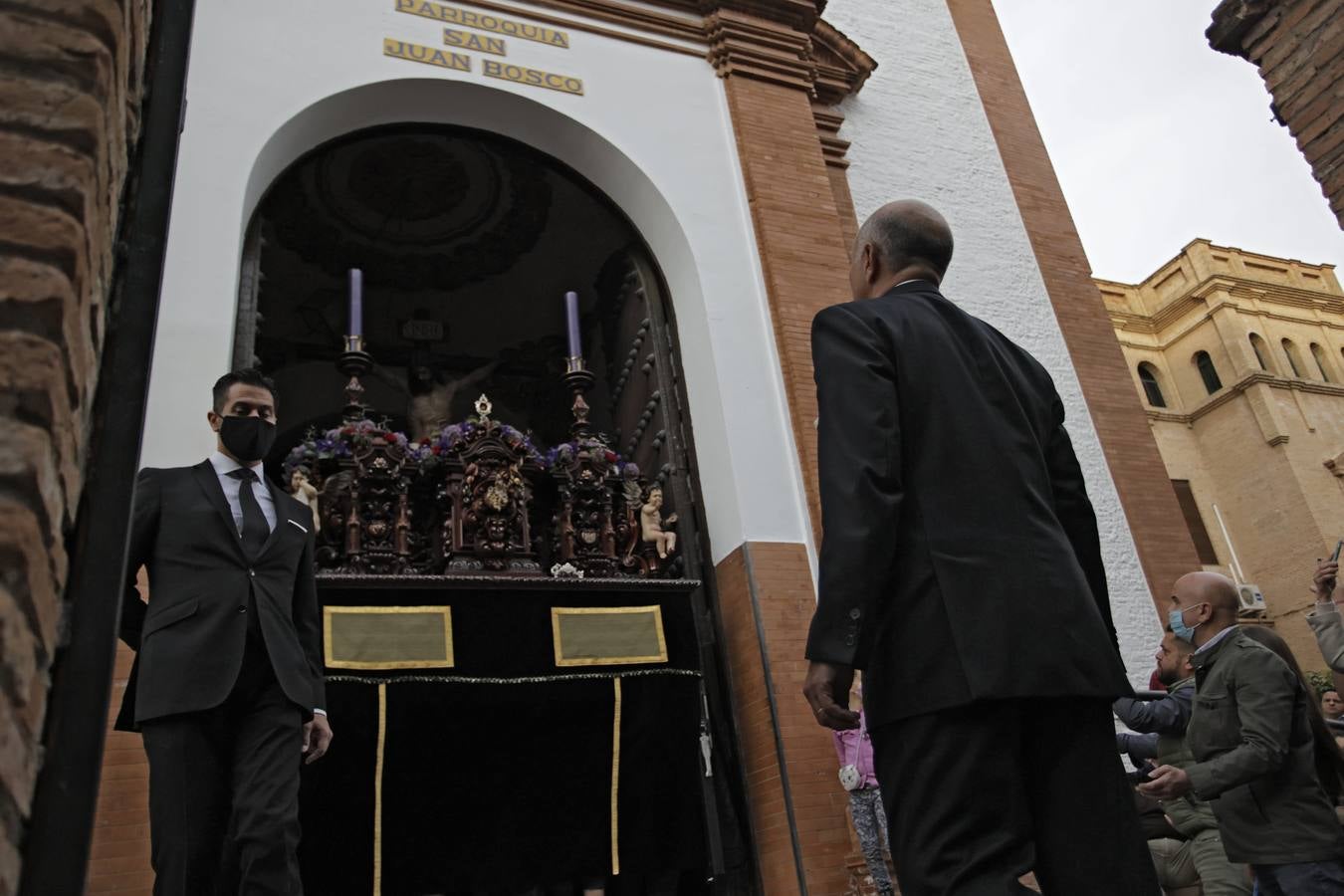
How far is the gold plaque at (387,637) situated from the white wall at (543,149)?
123 cm

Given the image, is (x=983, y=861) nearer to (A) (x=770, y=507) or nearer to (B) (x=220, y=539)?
(B) (x=220, y=539)

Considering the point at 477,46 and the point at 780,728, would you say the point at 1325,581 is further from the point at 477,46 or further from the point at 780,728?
the point at 477,46

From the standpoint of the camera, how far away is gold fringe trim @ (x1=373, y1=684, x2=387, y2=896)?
17.2 feet

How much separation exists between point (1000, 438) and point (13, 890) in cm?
222

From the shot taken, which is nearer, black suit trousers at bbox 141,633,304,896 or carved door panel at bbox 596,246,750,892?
black suit trousers at bbox 141,633,304,896

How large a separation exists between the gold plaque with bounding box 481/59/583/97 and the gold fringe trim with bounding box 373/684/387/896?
4.63 metres

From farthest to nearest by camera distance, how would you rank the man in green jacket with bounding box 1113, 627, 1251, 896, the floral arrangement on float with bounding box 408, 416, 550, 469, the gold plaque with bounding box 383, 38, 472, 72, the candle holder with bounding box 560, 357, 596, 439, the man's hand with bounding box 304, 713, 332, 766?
the gold plaque with bounding box 383, 38, 472, 72 → the candle holder with bounding box 560, 357, 596, 439 → the floral arrangement on float with bounding box 408, 416, 550, 469 → the man in green jacket with bounding box 1113, 627, 1251, 896 → the man's hand with bounding box 304, 713, 332, 766

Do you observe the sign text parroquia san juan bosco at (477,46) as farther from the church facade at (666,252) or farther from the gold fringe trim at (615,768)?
the gold fringe trim at (615,768)

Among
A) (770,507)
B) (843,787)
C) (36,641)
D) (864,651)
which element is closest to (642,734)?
(843,787)

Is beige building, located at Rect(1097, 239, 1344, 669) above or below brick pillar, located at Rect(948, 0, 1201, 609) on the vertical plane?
above

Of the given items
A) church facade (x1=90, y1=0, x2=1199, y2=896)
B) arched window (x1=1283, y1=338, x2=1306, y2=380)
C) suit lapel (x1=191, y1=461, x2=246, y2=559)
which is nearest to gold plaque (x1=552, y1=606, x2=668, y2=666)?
church facade (x1=90, y1=0, x2=1199, y2=896)

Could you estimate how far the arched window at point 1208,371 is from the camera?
28734mm

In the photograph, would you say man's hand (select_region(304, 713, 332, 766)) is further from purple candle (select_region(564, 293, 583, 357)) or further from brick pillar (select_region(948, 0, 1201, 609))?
brick pillar (select_region(948, 0, 1201, 609))

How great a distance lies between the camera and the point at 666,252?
803cm
